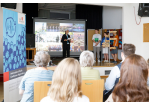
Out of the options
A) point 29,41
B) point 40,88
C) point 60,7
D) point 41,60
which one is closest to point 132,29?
point 29,41

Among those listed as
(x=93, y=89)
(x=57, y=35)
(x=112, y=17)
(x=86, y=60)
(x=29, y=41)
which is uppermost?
(x=112, y=17)

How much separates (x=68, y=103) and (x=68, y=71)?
242mm

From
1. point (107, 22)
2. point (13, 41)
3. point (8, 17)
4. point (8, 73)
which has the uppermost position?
point (107, 22)

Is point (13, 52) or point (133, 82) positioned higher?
point (13, 52)

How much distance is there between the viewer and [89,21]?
31.1 feet

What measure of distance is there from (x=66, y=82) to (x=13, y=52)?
227 cm

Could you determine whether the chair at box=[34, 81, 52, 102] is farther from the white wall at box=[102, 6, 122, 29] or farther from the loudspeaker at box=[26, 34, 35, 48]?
the white wall at box=[102, 6, 122, 29]

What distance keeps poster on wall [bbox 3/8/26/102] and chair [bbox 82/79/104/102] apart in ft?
5.82

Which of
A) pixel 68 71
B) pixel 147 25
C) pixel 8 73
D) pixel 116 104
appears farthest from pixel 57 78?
pixel 147 25

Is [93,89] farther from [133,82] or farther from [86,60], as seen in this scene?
[133,82]

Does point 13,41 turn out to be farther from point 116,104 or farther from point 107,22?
point 107,22

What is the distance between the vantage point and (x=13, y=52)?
319cm

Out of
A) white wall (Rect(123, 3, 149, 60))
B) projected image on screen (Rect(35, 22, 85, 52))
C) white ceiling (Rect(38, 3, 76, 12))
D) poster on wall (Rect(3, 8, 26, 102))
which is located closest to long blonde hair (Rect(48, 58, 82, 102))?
poster on wall (Rect(3, 8, 26, 102))

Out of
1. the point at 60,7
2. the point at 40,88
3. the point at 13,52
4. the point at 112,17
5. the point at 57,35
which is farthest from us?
the point at 60,7
